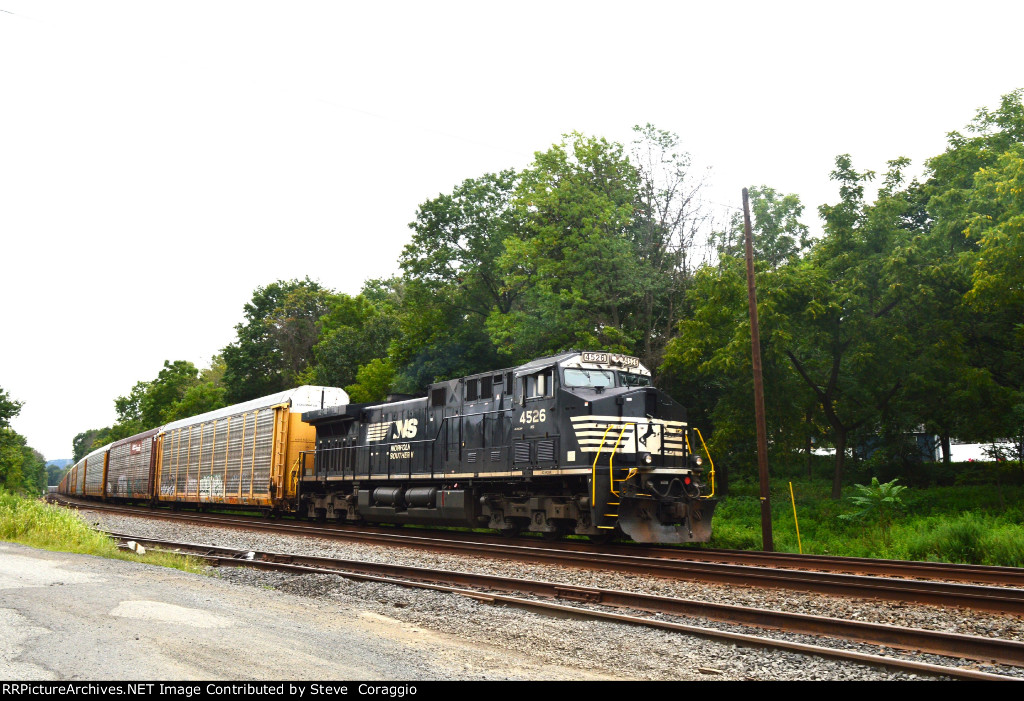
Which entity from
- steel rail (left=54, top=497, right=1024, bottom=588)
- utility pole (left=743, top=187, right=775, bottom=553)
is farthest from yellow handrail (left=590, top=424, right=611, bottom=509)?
utility pole (left=743, top=187, right=775, bottom=553)

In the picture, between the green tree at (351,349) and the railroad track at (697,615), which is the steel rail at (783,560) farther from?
the green tree at (351,349)

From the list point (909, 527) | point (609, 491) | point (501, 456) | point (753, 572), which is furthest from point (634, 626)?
point (909, 527)

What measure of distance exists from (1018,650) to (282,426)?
21711mm

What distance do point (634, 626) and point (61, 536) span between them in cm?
1229

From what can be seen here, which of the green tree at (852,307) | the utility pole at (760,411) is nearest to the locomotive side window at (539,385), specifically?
the utility pole at (760,411)

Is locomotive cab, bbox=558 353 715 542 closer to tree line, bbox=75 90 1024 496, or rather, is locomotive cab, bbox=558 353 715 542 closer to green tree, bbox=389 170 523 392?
tree line, bbox=75 90 1024 496

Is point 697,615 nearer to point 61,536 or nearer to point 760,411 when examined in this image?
point 760,411

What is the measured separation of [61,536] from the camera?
15.2 meters

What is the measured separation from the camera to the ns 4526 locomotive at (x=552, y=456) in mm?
14492

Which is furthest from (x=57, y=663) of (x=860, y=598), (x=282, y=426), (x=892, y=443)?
(x=892, y=443)

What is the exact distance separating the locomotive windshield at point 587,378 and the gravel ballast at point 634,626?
12.4 feet

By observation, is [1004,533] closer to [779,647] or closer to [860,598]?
[860,598]

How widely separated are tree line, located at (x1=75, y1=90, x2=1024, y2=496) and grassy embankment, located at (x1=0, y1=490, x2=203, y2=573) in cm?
1603

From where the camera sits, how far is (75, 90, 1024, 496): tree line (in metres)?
22.3
